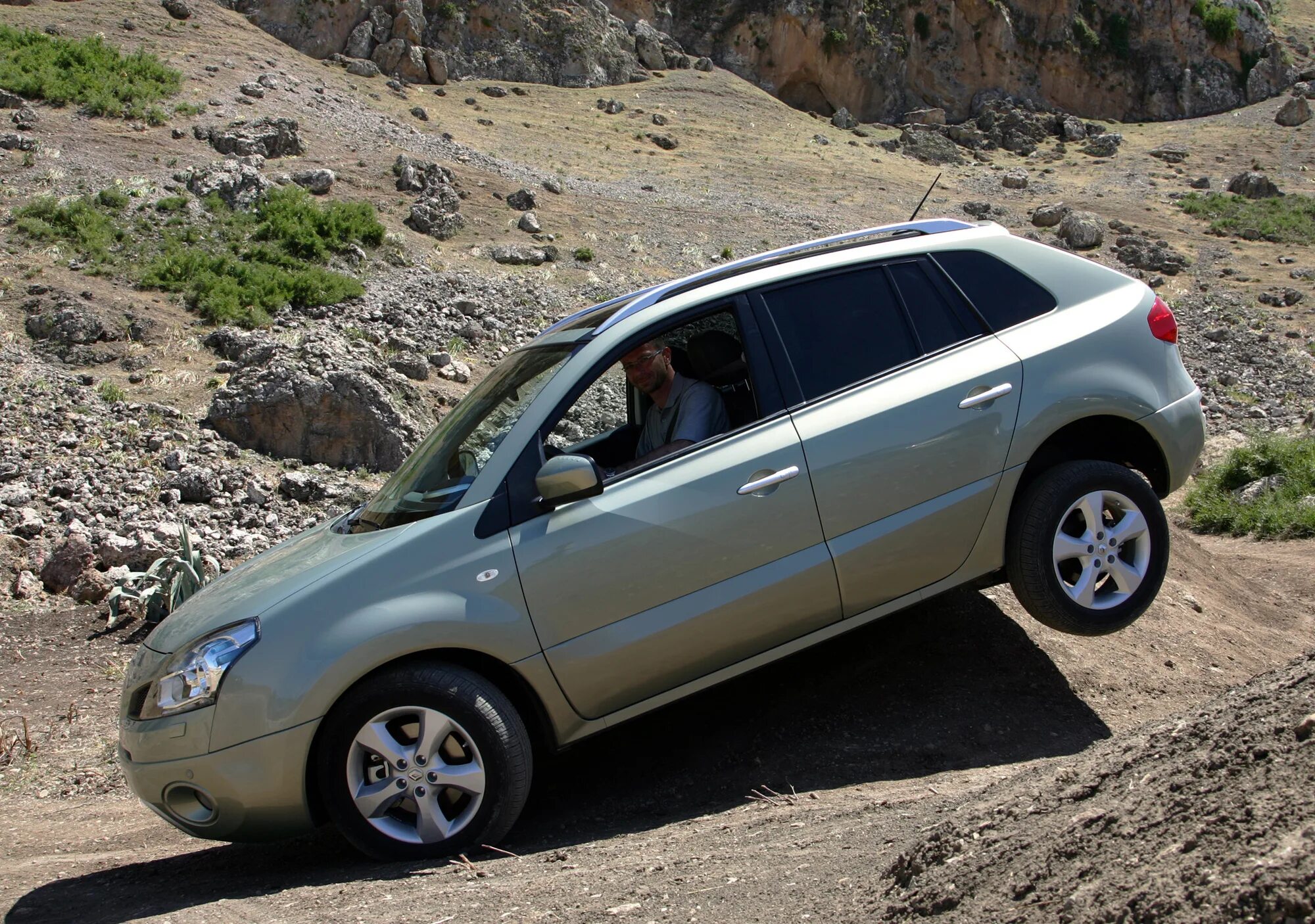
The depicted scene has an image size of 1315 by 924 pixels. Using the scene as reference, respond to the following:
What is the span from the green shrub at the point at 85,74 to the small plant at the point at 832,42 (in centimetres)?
2704

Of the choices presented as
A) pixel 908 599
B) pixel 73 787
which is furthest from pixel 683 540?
pixel 73 787

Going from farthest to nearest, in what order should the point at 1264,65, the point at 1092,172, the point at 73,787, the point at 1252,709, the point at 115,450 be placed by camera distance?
the point at 1264,65, the point at 1092,172, the point at 115,450, the point at 73,787, the point at 1252,709

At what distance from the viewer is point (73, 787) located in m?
6.04

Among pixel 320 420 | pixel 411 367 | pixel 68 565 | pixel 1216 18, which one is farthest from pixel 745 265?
pixel 1216 18

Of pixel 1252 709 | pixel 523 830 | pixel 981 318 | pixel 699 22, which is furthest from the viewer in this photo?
pixel 699 22

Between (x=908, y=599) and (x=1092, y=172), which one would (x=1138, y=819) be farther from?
(x=1092, y=172)

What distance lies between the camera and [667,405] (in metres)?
4.84

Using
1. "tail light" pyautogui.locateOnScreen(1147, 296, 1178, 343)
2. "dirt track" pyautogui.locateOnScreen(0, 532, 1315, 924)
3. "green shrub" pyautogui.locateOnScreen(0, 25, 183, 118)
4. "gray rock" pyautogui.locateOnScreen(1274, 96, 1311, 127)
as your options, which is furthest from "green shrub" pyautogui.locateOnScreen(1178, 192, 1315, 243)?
"tail light" pyautogui.locateOnScreen(1147, 296, 1178, 343)

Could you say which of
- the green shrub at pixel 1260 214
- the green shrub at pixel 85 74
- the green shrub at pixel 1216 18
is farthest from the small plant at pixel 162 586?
the green shrub at pixel 1216 18

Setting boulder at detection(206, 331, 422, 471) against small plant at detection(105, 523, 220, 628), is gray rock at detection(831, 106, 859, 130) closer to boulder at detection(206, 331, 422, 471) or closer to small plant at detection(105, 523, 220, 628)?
boulder at detection(206, 331, 422, 471)

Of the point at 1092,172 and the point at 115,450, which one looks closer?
the point at 115,450

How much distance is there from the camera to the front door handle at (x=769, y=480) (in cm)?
432

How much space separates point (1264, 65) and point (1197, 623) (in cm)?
5237

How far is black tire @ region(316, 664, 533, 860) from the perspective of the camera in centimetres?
397
